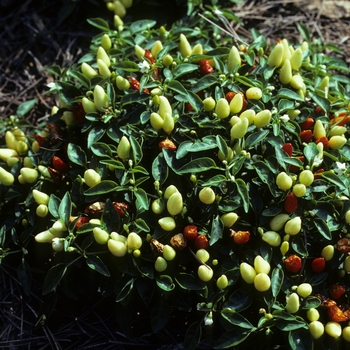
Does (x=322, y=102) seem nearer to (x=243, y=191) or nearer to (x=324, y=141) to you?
(x=324, y=141)

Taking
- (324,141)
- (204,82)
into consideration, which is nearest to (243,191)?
(324,141)

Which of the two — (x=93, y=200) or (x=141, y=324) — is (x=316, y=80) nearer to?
(x=93, y=200)

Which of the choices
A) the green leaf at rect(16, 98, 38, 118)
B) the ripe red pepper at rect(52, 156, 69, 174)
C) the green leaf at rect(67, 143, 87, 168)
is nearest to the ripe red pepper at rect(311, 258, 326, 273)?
the green leaf at rect(67, 143, 87, 168)

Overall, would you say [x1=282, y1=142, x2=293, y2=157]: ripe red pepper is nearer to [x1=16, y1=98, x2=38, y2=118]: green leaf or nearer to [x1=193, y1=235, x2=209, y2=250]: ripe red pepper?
[x1=193, y1=235, x2=209, y2=250]: ripe red pepper

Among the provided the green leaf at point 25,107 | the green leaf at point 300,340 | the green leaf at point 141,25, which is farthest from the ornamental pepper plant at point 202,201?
the green leaf at point 25,107

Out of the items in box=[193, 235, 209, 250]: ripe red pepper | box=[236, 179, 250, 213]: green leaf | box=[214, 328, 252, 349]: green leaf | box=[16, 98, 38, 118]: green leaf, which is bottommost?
box=[214, 328, 252, 349]: green leaf

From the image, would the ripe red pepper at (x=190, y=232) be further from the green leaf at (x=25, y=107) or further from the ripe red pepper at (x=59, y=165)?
the green leaf at (x=25, y=107)

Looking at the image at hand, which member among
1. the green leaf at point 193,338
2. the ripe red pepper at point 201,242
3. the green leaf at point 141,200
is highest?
the green leaf at point 141,200

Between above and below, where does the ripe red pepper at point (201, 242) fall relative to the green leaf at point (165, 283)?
above
